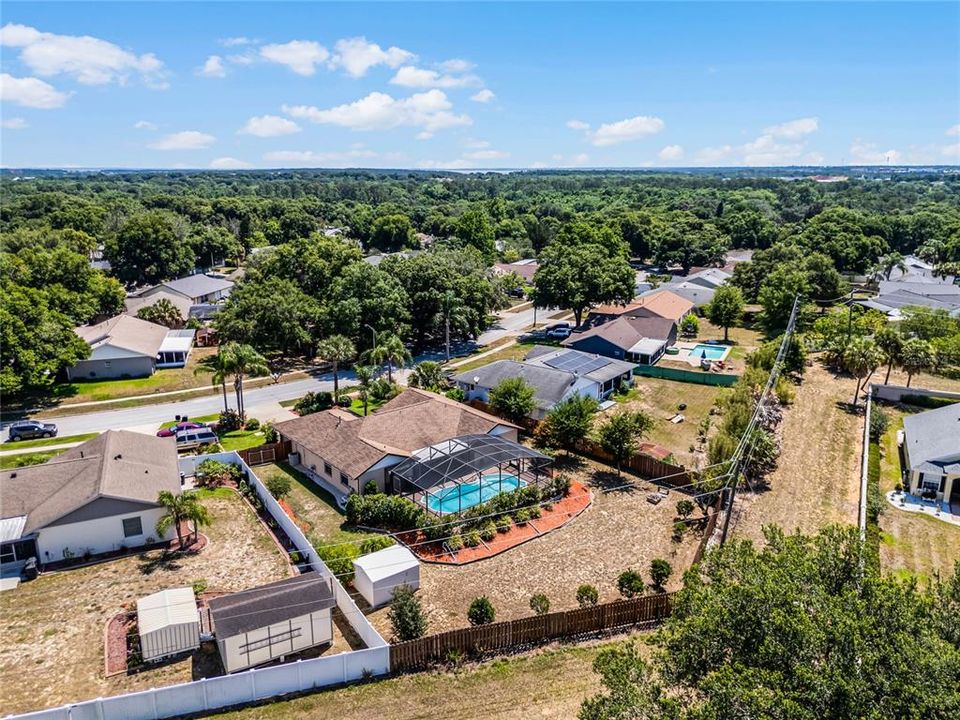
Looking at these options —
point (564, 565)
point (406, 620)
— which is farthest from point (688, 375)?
point (406, 620)

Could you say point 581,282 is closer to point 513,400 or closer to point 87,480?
point 513,400

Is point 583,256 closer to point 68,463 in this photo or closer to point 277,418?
point 277,418

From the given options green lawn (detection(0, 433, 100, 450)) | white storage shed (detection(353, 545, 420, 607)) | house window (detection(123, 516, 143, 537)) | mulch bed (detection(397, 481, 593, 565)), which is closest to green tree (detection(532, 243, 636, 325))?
mulch bed (detection(397, 481, 593, 565))

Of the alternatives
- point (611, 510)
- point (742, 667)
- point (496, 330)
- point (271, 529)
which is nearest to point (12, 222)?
point (496, 330)

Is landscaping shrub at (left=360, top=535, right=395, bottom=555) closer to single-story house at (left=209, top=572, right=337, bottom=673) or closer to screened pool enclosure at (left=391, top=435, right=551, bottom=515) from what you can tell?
single-story house at (left=209, top=572, right=337, bottom=673)

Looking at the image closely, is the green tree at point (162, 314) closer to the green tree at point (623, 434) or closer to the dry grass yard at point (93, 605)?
the dry grass yard at point (93, 605)

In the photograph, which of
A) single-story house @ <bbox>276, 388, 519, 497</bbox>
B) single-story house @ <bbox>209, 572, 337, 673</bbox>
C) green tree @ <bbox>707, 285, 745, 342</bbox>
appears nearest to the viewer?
single-story house @ <bbox>209, 572, 337, 673</bbox>
